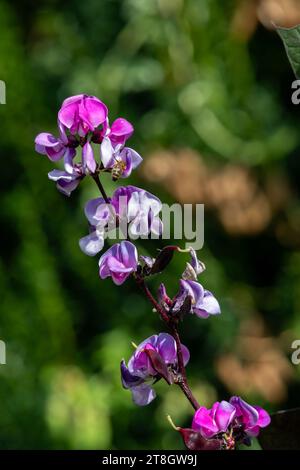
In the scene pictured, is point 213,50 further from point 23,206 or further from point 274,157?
point 23,206

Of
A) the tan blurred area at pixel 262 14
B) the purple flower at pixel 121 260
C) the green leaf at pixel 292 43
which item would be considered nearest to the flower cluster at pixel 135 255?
the purple flower at pixel 121 260

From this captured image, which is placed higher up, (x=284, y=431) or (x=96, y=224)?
(x=96, y=224)

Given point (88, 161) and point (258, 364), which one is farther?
point (258, 364)

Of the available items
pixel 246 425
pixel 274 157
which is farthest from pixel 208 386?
pixel 246 425

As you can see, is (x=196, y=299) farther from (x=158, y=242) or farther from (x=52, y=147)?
(x=158, y=242)

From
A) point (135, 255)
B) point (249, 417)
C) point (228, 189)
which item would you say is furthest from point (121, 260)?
point (228, 189)
